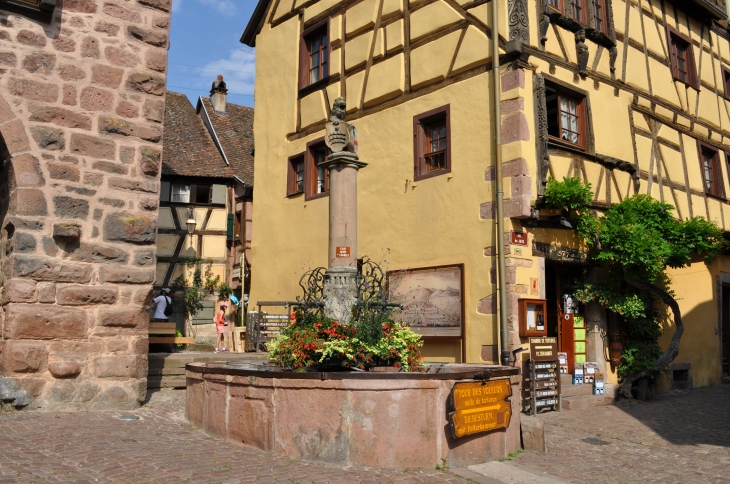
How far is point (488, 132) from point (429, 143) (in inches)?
55.8

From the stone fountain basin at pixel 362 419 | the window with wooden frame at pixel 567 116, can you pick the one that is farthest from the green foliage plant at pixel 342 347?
the window with wooden frame at pixel 567 116

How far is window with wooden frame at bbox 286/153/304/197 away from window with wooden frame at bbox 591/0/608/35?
6.14m

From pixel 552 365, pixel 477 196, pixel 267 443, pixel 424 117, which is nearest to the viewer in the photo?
pixel 267 443

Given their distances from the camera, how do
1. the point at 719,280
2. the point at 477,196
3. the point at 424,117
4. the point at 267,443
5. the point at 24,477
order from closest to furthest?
the point at 24,477 → the point at 267,443 → the point at 477,196 → the point at 424,117 → the point at 719,280

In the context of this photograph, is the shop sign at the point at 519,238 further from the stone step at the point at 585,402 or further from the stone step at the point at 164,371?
the stone step at the point at 164,371

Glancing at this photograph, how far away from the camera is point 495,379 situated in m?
6.28

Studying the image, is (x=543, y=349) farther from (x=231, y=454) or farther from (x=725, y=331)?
(x=725, y=331)

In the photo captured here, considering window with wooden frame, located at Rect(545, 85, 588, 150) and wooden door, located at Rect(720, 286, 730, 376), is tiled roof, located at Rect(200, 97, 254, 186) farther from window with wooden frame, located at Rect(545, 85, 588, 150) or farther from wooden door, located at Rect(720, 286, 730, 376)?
wooden door, located at Rect(720, 286, 730, 376)

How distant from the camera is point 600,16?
1235cm

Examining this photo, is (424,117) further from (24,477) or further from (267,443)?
(24,477)

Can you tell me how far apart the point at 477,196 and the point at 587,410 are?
138 inches

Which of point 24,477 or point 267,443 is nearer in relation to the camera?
point 24,477

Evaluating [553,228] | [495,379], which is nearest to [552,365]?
[553,228]

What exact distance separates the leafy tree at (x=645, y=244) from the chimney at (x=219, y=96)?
17191 millimetres
